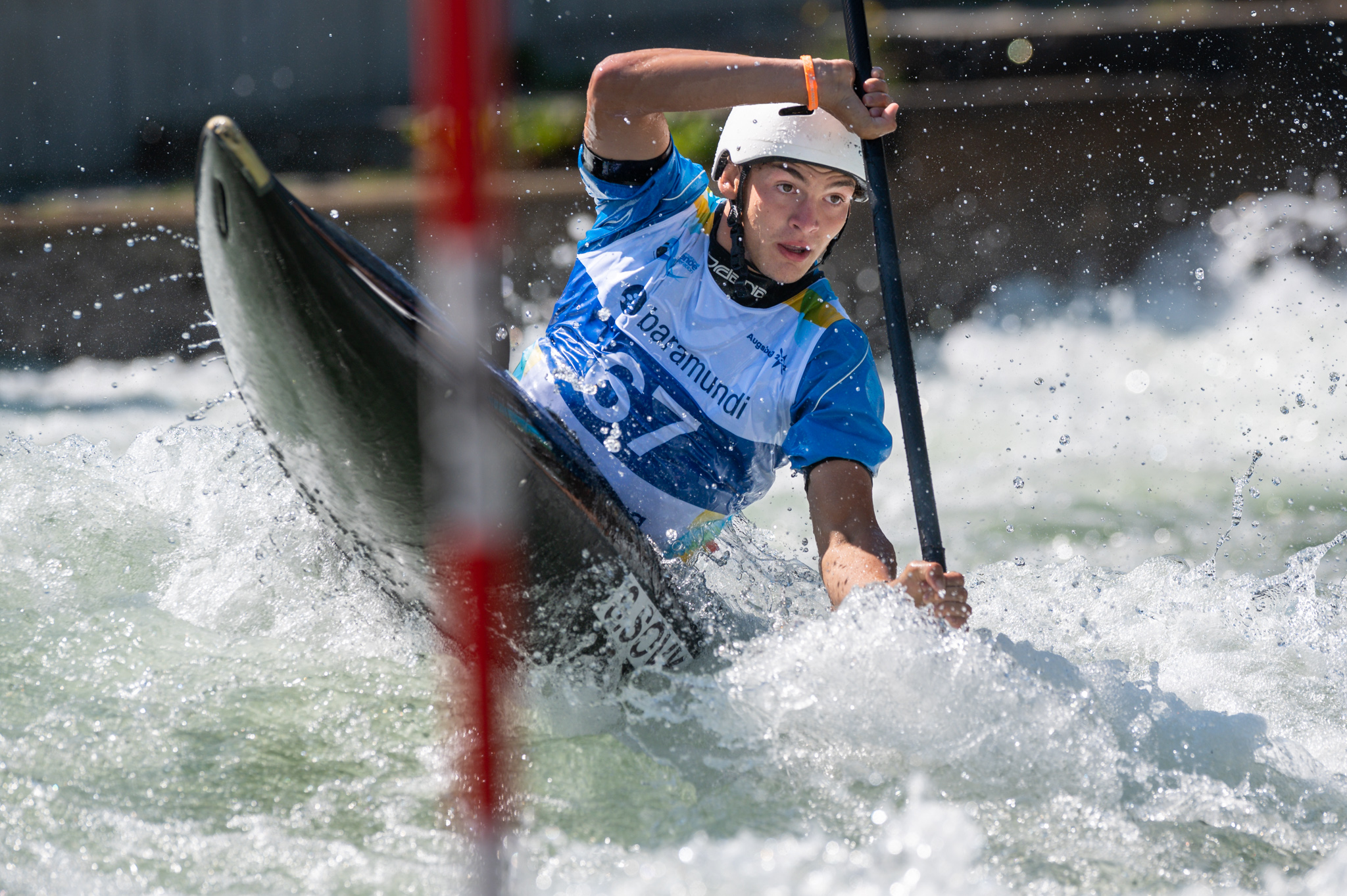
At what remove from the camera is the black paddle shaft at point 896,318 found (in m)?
2.86

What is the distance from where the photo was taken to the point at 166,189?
9.45m

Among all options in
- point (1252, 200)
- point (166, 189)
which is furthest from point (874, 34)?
point (166, 189)

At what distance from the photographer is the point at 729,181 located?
10.3ft

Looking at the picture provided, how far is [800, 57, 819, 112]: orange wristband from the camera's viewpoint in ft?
9.07

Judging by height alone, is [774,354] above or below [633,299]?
below

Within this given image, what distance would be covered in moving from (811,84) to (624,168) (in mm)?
537

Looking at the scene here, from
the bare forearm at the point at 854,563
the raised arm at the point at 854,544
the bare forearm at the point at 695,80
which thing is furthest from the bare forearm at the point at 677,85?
the bare forearm at the point at 854,563

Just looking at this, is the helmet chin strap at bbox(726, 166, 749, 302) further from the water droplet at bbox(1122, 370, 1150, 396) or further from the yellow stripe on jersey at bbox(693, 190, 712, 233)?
the water droplet at bbox(1122, 370, 1150, 396)

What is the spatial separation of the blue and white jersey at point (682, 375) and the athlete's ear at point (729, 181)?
0.43 ft

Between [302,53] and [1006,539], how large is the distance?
8.13 m

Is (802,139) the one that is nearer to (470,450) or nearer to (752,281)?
(752,281)

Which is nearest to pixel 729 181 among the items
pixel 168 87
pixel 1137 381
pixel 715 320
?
pixel 715 320

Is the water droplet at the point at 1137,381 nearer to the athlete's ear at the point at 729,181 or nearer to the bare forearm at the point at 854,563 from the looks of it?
the athlete's ear at the point at 729,181

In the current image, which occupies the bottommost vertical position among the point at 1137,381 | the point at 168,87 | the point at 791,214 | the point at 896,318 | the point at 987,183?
the point at 1137,381
